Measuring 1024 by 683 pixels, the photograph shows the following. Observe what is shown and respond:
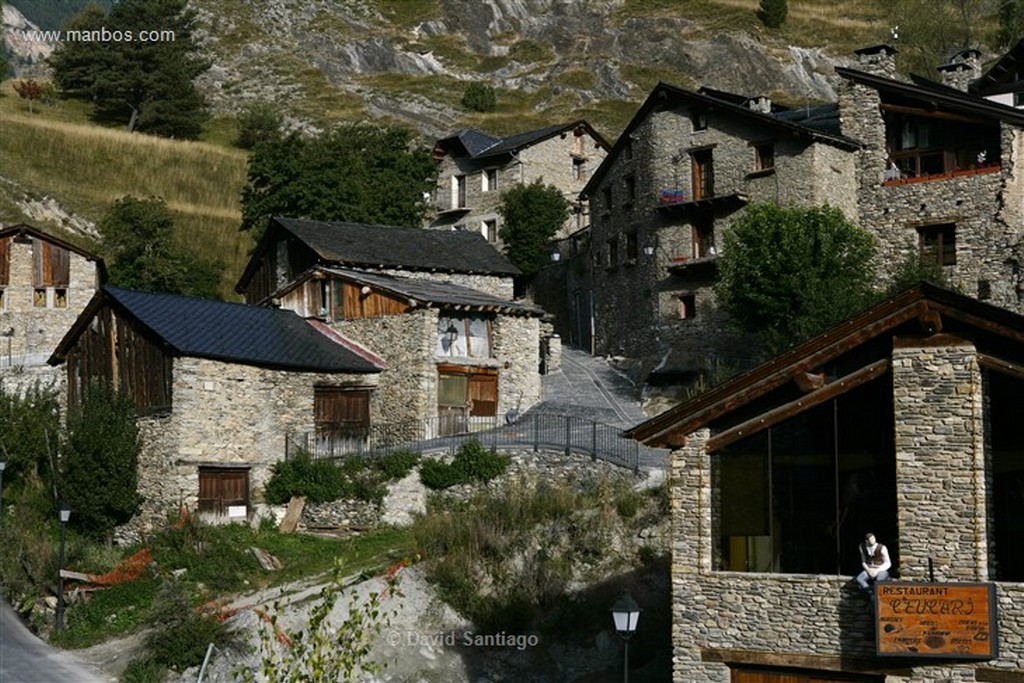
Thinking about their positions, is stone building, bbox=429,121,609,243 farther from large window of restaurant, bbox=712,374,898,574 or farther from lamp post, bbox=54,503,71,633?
large window of restaurant, bbox=712,374,898,574

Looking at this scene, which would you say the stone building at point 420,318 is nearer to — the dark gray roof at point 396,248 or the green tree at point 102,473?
the dark gray roof at point 396,248

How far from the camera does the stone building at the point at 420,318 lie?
136ft

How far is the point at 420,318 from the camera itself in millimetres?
41438

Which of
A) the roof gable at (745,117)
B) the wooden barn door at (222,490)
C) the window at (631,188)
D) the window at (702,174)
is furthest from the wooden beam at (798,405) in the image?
the window at (631,188)

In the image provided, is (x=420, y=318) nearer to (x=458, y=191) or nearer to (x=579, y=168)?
(x=458, y=191)

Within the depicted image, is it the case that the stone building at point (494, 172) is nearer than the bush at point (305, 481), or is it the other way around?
the bush at point (305, 481)

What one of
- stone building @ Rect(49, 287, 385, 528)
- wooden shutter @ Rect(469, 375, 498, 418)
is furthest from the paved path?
stone building @ Rect(49, 287, 385, 528)

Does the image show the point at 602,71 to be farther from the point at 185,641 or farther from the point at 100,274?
the point at 185,641

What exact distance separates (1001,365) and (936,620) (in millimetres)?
3678

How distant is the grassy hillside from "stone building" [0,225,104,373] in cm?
1436

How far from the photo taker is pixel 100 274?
56.1 metres

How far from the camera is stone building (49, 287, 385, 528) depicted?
121ft

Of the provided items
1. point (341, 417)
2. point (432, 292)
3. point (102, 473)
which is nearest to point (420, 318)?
point (432, 292)

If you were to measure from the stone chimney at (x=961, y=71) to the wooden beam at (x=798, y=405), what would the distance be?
36.2 meters
